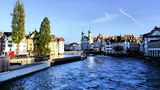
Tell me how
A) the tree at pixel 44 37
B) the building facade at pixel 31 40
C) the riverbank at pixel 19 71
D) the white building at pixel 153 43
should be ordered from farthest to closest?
1. the building facade at pixel 31 40
2. the white building at pixel 153 43
3. the tree at pixel 44 37
4. the riverbank at pixel 19 71

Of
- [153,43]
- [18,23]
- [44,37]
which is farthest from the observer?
[153,43]

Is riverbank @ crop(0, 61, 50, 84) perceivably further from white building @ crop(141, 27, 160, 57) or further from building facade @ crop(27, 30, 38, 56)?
building facade @ crop(27, 30, 38, 56)

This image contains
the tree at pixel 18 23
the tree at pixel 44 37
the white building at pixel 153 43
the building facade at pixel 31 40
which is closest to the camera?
the tree at pixel 18 23

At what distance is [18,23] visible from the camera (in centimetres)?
10506

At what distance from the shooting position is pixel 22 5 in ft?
356

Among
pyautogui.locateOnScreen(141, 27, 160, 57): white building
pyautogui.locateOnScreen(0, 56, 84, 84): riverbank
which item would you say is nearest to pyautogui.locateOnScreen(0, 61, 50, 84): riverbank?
pyautogui.locateOnScreen(0, 56, 84, 84): riverbank

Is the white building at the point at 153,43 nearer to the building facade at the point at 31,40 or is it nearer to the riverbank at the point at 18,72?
the building facade at the point at 31,40

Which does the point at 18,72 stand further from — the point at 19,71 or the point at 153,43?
the point at 153,43

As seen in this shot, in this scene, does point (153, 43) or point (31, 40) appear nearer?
point (153, 43)

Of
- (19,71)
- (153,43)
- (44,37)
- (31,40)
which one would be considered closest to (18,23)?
(44,37)

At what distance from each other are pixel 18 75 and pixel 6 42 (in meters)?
93.5

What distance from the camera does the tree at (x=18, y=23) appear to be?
10344cm

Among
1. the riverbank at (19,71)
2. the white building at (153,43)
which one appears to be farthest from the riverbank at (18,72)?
the white building at (153,43)

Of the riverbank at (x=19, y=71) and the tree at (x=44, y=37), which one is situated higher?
the tree at (x=44, y=37)
